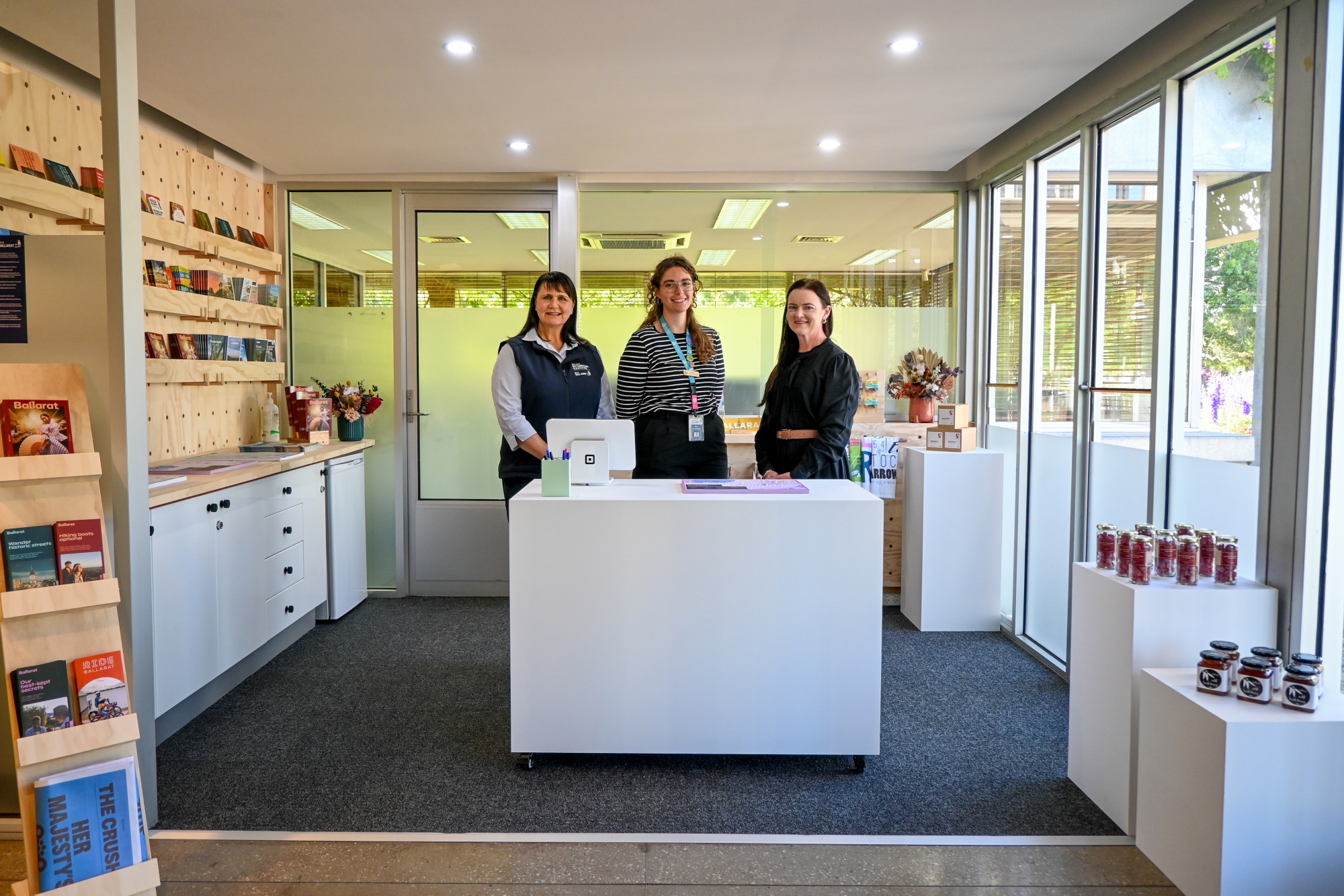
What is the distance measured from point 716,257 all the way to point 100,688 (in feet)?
13.8

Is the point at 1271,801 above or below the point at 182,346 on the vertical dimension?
below

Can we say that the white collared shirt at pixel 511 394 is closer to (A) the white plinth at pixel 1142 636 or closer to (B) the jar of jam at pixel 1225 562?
(A) the white plinth at pixel 1142 636

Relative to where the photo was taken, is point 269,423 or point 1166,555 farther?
point 269,423

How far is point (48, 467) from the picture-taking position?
211cm

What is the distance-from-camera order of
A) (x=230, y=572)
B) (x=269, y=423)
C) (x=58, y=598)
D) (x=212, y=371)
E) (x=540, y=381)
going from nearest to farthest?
(x=58, y=598) → (x=230, y=572) → (x=540, y=381) → (x=212, y=371) → (x=269, y=423)

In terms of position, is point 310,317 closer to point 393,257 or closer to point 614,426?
point 393,257

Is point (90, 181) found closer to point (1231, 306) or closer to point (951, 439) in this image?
point (951, 439)

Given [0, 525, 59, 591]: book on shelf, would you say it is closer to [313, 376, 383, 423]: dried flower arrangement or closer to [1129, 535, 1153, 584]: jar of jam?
[1129, 535, 1153, 584]: jar of jam

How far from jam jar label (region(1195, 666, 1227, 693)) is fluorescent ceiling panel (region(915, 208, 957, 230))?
368cm

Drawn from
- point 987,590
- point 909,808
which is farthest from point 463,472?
point 909,808

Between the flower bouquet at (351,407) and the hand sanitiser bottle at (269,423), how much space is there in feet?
1.09

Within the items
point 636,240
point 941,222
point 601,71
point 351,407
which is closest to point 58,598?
point 601,71

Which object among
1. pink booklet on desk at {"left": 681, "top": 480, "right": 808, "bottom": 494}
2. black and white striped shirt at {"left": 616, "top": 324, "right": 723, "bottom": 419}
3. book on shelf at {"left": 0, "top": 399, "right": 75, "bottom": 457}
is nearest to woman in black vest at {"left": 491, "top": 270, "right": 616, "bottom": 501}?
black and white striped shirt at {"left": 616, "top": 324, "right": 723, "bottom": 419}

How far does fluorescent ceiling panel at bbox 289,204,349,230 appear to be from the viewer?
5.32m
